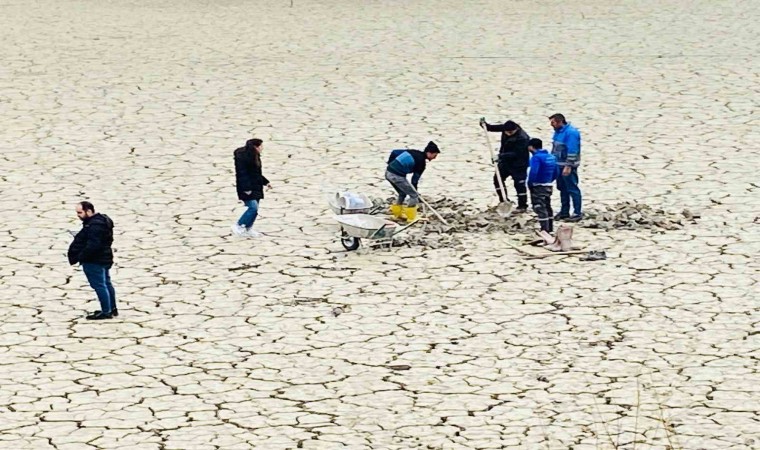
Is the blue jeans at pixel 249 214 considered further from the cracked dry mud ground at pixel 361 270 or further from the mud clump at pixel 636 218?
the mud clump at pixel 636 218

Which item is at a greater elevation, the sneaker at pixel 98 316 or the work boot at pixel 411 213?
the work boot at pixel 411 213

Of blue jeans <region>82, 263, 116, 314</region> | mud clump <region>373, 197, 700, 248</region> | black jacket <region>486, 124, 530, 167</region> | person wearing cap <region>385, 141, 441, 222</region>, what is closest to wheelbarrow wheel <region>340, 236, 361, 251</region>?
mud clump <region>373, 197, 700, 248</region>

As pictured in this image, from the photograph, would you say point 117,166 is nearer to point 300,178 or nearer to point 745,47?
point 300,178

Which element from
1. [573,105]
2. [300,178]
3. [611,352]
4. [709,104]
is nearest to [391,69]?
[573,105]

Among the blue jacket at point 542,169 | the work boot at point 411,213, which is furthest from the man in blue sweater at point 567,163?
the work boot at point 411,213

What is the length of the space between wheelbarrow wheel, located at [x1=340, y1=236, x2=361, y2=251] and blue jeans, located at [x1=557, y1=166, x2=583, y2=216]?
2.56 metres

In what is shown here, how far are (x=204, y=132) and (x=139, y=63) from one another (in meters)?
6.02

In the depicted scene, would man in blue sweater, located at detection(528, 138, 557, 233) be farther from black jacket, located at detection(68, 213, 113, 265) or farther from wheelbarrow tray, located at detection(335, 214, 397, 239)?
black jacket, located at detection(68, 213, 113, 265)

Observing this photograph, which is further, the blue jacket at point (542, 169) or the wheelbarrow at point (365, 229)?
the blue jacket at point (542, 169)

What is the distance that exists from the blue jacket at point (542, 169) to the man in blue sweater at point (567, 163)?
769 millimetres

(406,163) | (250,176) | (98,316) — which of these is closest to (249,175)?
(250,176)

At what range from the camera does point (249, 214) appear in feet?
49.8

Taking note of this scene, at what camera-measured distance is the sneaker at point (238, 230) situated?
1531 cm

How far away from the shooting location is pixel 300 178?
18.1 metres
